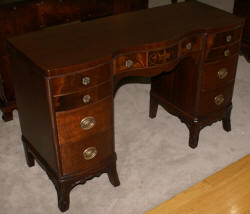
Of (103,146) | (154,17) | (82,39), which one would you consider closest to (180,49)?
(154,17)

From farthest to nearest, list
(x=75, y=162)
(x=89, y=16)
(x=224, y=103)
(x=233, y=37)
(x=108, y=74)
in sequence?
(x=89, y=16) < (x=224, y=103) < (x=233, y=37) < (x=75, y=162) < (x=108, y=74)

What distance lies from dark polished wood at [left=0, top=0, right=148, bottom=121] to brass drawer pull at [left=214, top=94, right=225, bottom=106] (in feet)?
3.75

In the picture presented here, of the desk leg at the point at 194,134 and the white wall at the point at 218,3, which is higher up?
the white wall at the point at 218,3

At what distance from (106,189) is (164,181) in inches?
15.8

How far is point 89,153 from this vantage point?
2.49 metres

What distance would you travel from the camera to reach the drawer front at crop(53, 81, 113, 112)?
2197mm

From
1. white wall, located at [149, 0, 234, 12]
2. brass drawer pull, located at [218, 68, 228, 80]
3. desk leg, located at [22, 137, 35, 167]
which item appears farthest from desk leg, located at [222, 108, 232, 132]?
white wall, located at [149, 0, 234, 12]

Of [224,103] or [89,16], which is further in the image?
[89,16]

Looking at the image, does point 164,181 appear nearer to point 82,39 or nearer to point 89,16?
point 82,39

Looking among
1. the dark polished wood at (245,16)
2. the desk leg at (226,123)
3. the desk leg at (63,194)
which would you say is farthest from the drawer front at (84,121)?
the dark polished wood at (245,16)

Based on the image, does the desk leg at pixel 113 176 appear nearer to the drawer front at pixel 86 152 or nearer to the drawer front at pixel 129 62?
the drawer front at pixel 86 152

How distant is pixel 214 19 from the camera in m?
2.77

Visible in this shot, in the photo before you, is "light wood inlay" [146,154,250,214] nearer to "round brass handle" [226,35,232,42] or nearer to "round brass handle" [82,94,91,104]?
"round brass handle" [82,94,91,104]

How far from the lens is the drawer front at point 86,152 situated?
2414 mm
